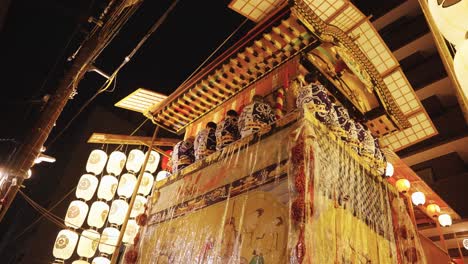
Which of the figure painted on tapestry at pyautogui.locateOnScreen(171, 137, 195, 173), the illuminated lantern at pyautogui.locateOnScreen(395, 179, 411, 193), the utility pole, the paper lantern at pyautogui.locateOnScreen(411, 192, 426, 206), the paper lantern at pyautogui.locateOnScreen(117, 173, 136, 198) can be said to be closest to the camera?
the figure painted on tapestry at pyautogui.locateOnScreen(171, 137, 195, 173)

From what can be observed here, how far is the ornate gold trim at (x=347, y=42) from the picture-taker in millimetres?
3518

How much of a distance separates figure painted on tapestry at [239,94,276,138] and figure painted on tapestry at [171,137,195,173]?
1.27 meters

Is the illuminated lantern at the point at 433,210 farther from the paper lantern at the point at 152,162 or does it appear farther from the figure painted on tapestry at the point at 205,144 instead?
the paper lantern at the point at 152,162

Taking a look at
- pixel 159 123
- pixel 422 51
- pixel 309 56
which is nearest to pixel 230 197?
pixel 309 56

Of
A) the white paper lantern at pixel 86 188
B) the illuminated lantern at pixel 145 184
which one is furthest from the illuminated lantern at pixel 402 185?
the white paper lantern at pixel 86 188

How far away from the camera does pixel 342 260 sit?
2.69 metres

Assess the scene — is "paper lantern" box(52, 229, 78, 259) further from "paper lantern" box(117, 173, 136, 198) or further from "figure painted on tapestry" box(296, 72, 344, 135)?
"figure painted on tapestry" box(296, 72, 344, 135)

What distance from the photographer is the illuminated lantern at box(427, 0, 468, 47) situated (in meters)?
2.98

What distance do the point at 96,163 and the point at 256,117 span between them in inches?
413

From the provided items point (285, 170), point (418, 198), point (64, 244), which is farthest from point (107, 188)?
point (418, 198)

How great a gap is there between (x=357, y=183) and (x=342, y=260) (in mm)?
1053

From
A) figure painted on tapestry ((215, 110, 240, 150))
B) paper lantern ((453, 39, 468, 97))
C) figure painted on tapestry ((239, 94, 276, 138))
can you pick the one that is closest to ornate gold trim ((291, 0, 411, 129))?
figure painted on tapestry ((239, 94, 276, 138))

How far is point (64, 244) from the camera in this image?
11266 millimetres

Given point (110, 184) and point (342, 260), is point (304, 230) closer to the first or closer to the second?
point (342, 260)
